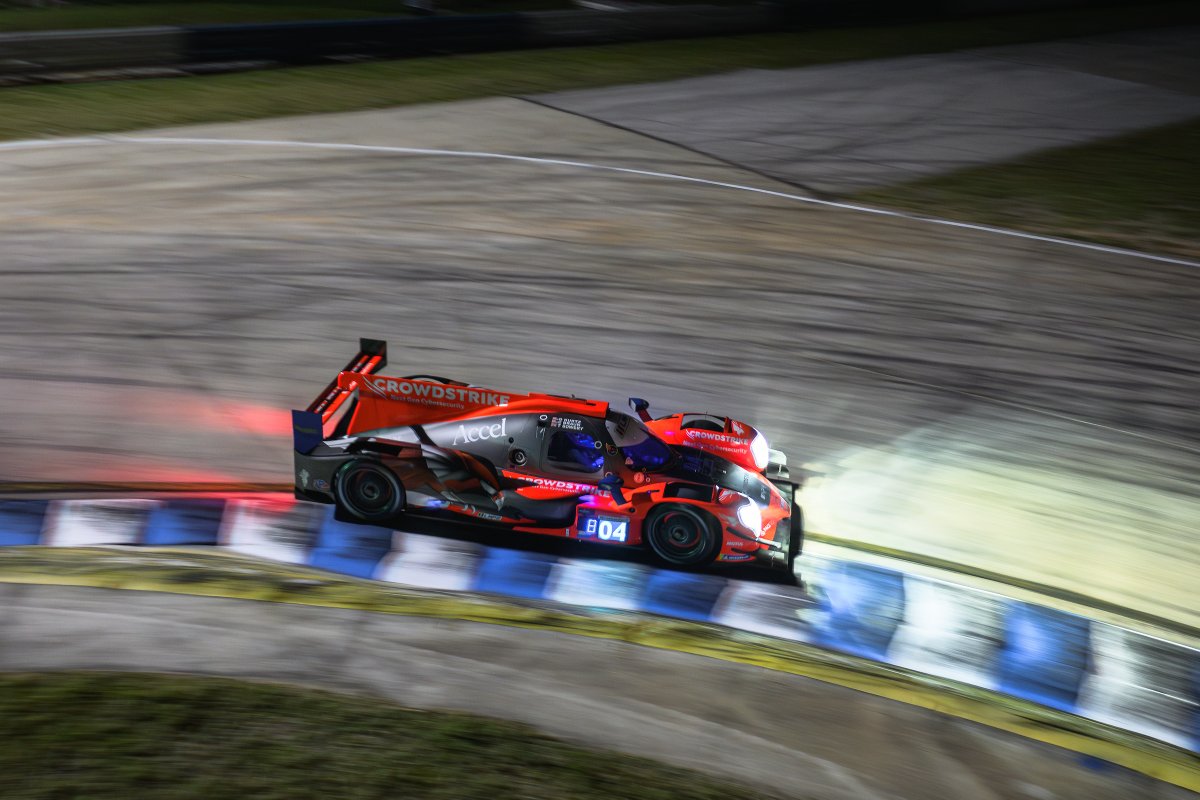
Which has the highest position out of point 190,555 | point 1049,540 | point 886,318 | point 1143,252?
point 1143,252

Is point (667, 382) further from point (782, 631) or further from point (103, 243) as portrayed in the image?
point (103, 243)

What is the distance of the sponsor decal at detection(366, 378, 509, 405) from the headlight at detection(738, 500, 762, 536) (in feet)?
7.22

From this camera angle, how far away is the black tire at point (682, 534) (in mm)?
9133

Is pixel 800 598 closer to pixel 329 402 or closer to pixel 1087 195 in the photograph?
pixel 329 402

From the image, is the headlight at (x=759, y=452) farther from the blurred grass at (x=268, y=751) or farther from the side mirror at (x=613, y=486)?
the blurred grass at (x=268, y=751)

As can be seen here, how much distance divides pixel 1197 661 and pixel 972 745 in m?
2.26

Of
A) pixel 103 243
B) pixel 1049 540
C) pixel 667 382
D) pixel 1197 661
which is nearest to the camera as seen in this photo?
pixel 1197 661

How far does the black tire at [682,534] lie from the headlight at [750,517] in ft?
0.70

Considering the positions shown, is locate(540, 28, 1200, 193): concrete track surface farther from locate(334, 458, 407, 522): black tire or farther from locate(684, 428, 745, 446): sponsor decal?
locate(334, 458, 407, 522): black tire

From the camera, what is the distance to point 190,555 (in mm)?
9523

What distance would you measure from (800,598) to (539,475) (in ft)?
7.43

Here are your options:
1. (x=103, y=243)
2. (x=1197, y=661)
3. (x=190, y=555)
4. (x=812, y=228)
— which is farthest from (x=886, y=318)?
(x=103, y=243)

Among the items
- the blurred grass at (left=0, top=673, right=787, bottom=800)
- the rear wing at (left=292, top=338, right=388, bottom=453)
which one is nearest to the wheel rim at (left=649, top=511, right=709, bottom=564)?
the blurred grass at (left=0, top=673, right=787, bottom=800)

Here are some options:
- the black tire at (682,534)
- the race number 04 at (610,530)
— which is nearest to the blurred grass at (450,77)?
the race number 04 at (610,530)
